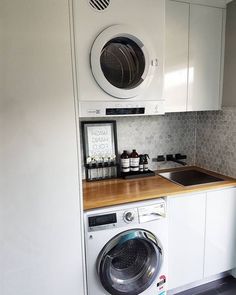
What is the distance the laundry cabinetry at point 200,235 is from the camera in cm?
173

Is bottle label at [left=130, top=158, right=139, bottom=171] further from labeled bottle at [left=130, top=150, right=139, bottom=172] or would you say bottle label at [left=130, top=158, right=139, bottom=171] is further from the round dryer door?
the round dryer door

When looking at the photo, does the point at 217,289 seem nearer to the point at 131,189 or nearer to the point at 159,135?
the point at 131,189

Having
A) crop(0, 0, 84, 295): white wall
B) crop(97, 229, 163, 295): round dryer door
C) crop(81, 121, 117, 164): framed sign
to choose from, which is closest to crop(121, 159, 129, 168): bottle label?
crop(81, 121, 117, 164): framed sign

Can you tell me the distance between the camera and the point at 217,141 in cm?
211

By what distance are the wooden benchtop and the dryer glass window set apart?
0.75 metres

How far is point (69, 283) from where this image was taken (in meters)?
1.39

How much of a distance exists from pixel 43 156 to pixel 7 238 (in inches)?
18.3

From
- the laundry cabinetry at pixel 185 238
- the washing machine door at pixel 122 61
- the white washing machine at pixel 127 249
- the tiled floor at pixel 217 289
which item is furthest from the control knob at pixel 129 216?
the tiled floor at pixel 217 289

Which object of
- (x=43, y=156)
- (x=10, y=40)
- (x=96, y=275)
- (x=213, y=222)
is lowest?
(x=96, y=275)

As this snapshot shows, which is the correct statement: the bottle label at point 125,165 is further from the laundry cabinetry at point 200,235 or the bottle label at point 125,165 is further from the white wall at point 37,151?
the white wall at point 37,151

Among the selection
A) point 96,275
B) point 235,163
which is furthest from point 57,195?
point 235,163

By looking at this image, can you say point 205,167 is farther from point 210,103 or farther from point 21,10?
point 21,10

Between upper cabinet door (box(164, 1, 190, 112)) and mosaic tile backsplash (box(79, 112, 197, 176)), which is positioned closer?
upper cabinet door (box(164, 1, 190, 112))

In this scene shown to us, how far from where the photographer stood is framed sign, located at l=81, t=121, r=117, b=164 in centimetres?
196
